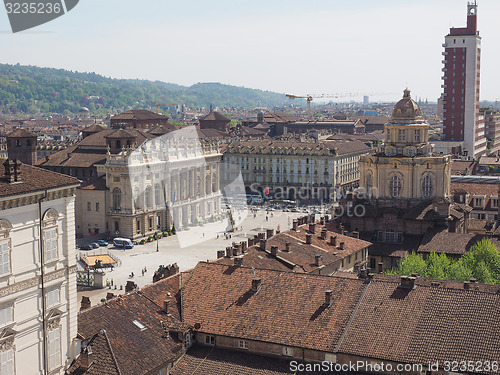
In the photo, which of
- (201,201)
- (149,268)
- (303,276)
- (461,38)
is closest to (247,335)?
(303,276)

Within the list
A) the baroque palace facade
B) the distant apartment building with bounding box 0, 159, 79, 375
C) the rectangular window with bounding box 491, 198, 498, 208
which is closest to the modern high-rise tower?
the baroque palace facade

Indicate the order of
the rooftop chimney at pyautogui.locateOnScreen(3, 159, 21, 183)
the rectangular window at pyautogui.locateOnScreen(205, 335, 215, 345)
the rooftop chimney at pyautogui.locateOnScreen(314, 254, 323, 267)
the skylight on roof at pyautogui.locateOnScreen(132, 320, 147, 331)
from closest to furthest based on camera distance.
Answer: the rooftop chimney at pyautogui.locateOnScreen(3, 159, 21, 183)
the skylight on roof at pyautogui.locateOnScreen(132, 320, 147, 331)
the rectangular window at pyautogui.locateOnScreen(205, 335, 215, 345)
the rooftop chimney at pyautogui.locateOnScreen(314, 254, 323, 267)

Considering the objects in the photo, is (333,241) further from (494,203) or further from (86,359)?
(494,203)

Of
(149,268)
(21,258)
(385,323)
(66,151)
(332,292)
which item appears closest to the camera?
(21,258)

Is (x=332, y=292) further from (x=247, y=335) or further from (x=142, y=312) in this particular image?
(x=142, y=312)

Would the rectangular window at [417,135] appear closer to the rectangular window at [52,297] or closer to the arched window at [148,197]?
the arched window at [148,197]

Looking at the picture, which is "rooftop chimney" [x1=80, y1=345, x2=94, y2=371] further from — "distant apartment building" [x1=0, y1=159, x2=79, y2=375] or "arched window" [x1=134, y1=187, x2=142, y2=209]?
"arched window" [x1=134, y1=187, x2=142, y2=209]
